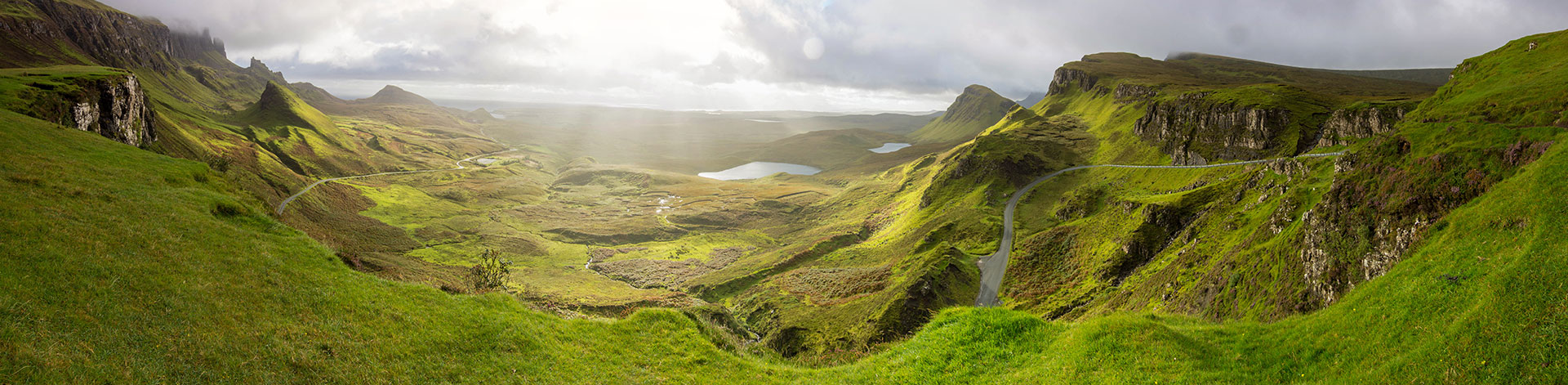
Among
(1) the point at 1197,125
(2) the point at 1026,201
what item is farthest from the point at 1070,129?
(2) the point at 1026,201

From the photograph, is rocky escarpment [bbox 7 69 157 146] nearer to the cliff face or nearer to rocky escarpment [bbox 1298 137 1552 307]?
the cliff face

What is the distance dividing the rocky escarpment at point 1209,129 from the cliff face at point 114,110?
174 m

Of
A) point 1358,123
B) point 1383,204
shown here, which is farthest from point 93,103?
point 1358,123

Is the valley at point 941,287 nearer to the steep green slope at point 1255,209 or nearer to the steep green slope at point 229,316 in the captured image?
the steep green slope at point 229,316

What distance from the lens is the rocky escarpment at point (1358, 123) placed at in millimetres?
83875

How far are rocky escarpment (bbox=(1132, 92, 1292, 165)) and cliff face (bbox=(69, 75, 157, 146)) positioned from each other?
571 feet

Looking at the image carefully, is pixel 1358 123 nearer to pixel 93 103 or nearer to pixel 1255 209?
pixel 1255 209

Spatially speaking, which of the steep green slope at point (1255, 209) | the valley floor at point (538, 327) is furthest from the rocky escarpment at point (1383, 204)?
the valley floor at point (538, 327)

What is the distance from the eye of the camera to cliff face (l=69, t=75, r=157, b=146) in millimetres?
69125

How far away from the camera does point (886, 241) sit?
123625 millimetres

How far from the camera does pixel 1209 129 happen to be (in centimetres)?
11750

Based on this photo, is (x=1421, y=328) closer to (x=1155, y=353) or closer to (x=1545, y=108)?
(x=1155, y=353)

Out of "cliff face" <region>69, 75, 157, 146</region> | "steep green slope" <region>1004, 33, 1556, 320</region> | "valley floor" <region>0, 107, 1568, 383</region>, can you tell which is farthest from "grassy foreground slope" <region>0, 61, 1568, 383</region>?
"cliff face" <region>69, 75, 157, 146</region>

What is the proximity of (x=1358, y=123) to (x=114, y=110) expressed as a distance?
7300 inches
